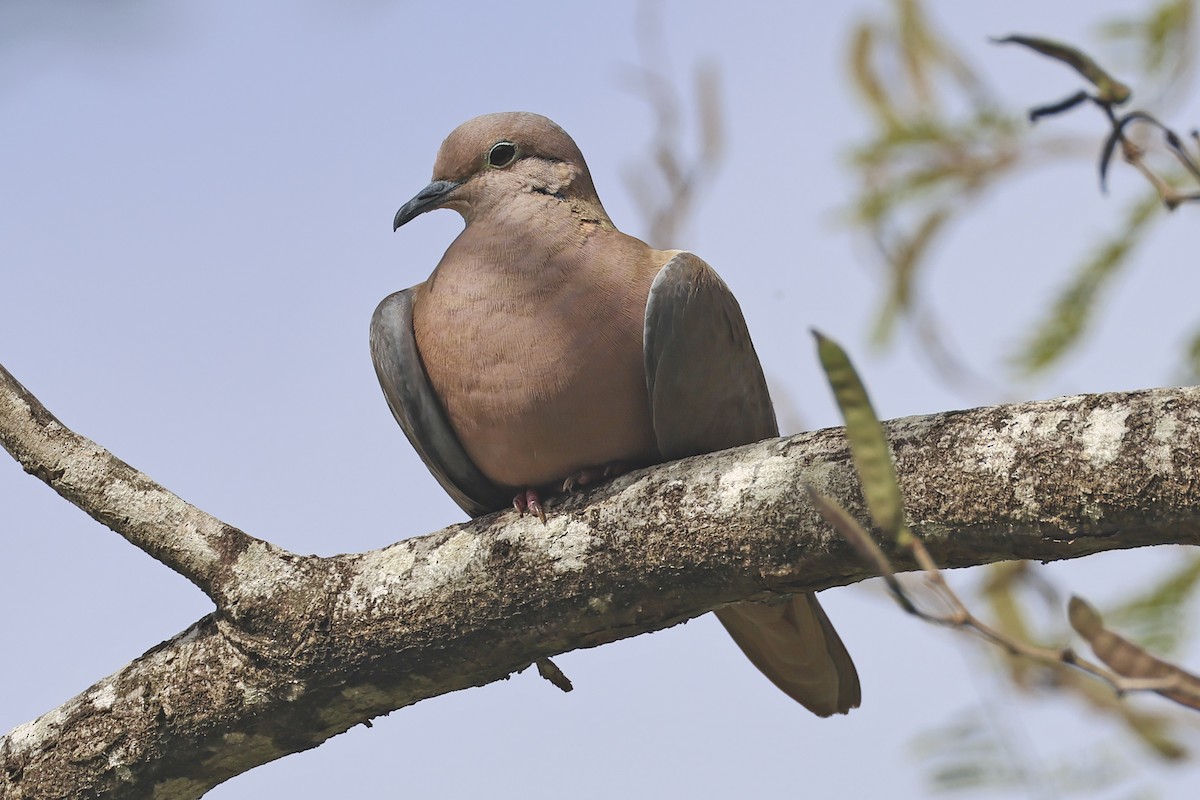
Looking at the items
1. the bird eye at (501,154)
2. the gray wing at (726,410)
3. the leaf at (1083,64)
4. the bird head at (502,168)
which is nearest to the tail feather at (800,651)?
the gray wing at (726,410)

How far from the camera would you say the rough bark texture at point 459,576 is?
2.88 meters

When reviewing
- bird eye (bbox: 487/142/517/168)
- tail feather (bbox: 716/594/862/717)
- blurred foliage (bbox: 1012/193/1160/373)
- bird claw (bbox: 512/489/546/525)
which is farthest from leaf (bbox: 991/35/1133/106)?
bird eye (bbox: 487/142/517/168)

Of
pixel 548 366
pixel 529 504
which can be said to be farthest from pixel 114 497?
pixel 548 366

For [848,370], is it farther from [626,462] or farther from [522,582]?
[626,462]

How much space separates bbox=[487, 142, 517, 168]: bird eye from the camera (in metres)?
4.65

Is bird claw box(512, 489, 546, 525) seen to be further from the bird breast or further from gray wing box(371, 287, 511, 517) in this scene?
gray wing box(371, 287, 511, 517)

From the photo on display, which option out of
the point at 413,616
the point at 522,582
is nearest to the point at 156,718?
the point at 413,616

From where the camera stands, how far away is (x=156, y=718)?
3518mm

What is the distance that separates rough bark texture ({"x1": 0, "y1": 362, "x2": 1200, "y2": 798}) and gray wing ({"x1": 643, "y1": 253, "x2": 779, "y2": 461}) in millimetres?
515

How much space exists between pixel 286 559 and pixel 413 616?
→ 1.56 feet

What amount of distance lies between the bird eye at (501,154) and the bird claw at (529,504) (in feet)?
4.54

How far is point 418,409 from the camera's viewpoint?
431 cm

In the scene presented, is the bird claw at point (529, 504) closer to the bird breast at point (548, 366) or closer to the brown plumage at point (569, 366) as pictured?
the brown plumage at point (569, 366)

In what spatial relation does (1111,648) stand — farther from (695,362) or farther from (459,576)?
(695,362)
